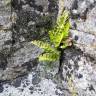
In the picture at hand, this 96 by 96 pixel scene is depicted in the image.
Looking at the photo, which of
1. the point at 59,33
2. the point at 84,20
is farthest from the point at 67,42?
the point at 84,20

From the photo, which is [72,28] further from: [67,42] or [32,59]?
[32,59]

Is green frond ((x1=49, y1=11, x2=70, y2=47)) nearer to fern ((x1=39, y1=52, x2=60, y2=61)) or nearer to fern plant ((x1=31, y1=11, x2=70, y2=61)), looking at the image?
fern plant ((x1=31, y1=11, x2=70, y2=61))

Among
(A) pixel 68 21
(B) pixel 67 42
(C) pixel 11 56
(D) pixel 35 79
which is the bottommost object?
(D) pixel 35 79

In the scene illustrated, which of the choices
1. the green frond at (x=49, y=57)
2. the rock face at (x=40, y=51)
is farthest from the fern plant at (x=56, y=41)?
the rock face at (x=40, y=51)

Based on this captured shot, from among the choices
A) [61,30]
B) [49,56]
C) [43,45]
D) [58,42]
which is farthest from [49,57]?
[61,30]

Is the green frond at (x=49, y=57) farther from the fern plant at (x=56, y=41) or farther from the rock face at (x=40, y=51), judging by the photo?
the rock face at (x=40, y=51)
